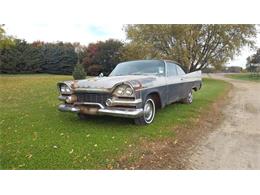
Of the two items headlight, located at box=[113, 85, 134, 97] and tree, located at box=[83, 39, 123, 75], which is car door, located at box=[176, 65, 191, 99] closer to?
headlight, located at box=[113, 85, 134, 97]

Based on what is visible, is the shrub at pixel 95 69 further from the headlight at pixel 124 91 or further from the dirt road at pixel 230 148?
the headlight at pixel 124 91

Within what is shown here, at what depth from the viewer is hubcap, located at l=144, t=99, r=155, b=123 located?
4922mm

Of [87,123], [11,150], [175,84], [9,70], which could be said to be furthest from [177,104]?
[9,70]

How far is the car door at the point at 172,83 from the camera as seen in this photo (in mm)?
5775

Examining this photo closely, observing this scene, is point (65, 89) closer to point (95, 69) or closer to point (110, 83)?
point (110, 83)

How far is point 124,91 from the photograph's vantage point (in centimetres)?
429

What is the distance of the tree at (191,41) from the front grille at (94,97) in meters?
18.6

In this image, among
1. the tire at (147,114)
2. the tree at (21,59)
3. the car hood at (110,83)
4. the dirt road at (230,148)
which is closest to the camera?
the dirt road at (230,148)

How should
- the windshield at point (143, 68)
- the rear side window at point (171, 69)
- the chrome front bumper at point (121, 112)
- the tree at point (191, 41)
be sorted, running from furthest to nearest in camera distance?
the tree at point (191, 41) → the rear side window at point (171, 69) → the windshield at point (143, 68) → the chrome front bumper at point (121, 112)

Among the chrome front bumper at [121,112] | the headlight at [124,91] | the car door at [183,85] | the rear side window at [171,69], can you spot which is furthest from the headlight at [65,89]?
the car door at [183,85]

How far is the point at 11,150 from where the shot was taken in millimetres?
3678

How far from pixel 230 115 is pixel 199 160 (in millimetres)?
3678

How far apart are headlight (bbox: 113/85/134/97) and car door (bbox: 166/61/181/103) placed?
1.72 m

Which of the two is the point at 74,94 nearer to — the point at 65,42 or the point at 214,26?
the point at 214,26
